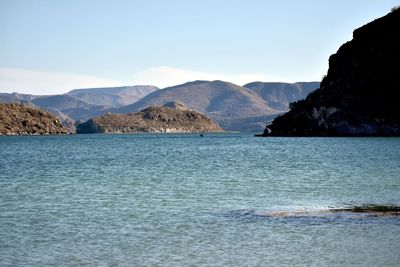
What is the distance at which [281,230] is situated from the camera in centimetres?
3247

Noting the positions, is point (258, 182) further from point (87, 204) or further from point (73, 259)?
point (73, 259)

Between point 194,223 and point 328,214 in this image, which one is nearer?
point 194,223

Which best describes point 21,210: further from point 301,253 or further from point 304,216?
point 301,253

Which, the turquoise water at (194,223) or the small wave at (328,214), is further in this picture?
the small wave at (328,214)

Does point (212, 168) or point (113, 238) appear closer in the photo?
point (113, 238)

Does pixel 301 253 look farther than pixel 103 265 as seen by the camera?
Yes

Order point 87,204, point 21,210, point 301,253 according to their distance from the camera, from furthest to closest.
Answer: point 87,204, point 21,210, point 301,253

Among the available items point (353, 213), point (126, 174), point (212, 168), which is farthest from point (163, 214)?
point (212, 168)

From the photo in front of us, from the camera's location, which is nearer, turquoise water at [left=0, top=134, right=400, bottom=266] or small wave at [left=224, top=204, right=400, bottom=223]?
turquoise water at [left=0, top=134, right=400, bottom=266]

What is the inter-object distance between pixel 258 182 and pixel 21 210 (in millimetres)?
26552

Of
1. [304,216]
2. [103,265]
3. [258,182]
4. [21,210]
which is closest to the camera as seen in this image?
[103,265]

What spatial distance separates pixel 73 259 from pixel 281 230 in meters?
11.1

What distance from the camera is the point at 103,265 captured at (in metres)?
25.5

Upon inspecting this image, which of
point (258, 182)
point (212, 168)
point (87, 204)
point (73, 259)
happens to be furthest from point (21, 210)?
point (212, 168)
